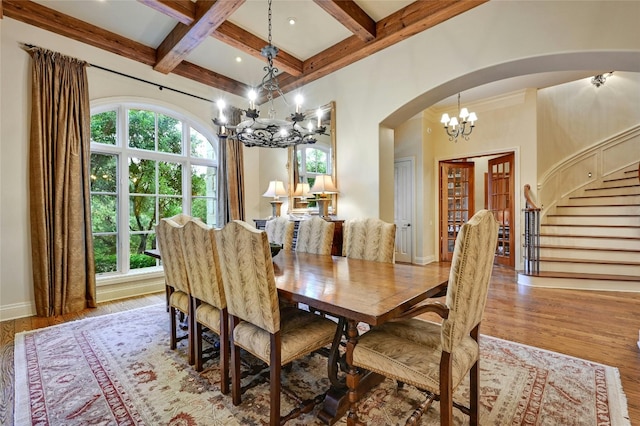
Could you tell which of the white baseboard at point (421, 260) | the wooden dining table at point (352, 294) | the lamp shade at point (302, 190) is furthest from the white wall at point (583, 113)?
the wooden dining table at point (352, 294)

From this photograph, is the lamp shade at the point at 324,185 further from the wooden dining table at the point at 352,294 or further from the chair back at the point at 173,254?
the chair back at the point at 173,254

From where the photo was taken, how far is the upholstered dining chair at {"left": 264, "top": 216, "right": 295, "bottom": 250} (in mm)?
3082

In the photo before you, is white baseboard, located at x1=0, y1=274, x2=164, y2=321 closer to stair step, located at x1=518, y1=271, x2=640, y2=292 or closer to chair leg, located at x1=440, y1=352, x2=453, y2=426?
chair leg, located at x1=440, y1=352, x2=453, y2=426

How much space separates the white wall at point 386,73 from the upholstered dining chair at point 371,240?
118 cm

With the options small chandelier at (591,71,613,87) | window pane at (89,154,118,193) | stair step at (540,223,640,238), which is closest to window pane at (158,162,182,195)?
window pane at (89,154,118,193)

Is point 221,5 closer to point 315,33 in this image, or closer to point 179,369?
point 315,33

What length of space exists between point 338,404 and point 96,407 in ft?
4.65

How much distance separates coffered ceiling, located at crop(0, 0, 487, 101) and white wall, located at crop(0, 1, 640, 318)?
0.16 metres

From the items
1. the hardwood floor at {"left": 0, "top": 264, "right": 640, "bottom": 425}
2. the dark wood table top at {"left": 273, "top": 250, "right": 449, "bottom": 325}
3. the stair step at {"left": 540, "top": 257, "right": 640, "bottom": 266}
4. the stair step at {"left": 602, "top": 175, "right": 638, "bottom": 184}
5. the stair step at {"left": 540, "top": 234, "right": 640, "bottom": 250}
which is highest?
the stair step at {"left": 602, "top": 175, "right": 638, "bottom": 184}

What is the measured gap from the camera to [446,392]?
47.4 inches

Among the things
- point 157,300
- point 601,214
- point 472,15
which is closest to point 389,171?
point 472,15

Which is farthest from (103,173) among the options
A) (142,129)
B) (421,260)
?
(421,260)

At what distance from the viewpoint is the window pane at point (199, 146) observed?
468 cm

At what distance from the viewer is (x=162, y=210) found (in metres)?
4.33
